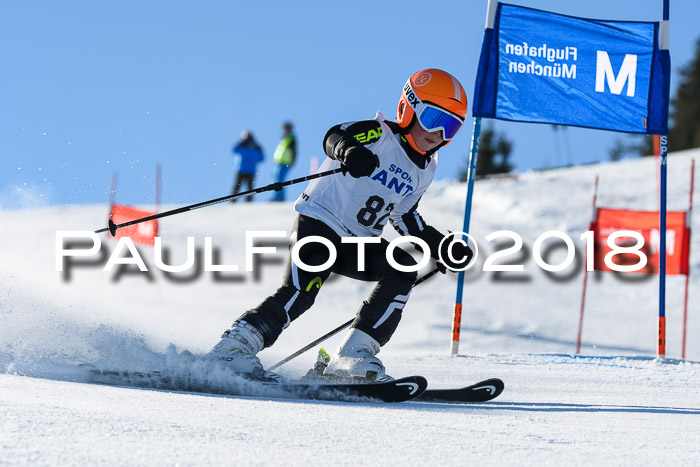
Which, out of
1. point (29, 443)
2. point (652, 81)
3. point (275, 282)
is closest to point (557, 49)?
point (652, 81)

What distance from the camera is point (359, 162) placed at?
11.3ft

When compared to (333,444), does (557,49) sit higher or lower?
higher

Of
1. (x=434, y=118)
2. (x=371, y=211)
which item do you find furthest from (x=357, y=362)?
(x=434, y=118)

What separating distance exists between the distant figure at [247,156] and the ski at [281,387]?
11.7 metres

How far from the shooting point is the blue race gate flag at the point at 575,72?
20.7 feet

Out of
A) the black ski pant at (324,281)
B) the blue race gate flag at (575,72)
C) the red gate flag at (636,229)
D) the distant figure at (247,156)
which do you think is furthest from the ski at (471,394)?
the distant figure at (247,156)

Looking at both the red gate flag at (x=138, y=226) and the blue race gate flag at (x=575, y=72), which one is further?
the red gate flag at (x=138, y=226)

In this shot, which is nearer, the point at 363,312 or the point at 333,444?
the point at 333,444

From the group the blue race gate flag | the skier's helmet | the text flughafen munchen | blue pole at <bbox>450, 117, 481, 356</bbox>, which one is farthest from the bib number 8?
the text flughafen munchen

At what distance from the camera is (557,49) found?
6320 mm

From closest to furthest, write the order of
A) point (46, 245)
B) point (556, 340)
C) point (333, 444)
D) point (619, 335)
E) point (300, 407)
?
point (333, 444), point (300, 407), point (556, 340), point (619, 335), point (46, 245)

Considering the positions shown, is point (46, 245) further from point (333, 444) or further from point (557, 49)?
point (333, 444)

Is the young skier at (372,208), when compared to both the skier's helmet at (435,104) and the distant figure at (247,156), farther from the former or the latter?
the distant figure at (247,156)

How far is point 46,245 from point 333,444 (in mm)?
12731
